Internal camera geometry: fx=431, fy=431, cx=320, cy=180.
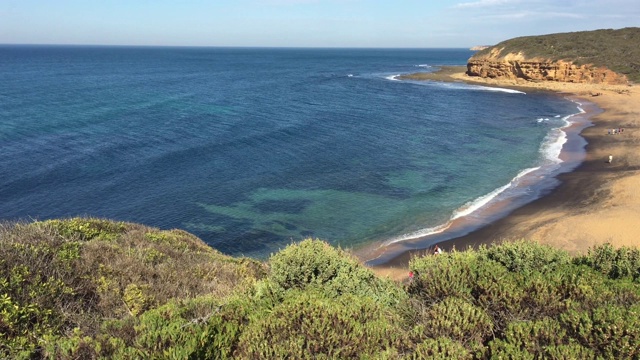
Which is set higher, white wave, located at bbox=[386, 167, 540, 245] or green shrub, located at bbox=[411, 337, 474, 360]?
green shrub, located at bbox=[411, 337, 474, 360]

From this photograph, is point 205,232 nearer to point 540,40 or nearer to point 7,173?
point 7,173

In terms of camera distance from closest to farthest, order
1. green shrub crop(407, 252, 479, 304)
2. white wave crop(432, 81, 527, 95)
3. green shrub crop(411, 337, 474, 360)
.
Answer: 1. green shrub crop(411, 337, 474, 360)
2. green shrub crop(407, 252, 479, 304)
3. white wave crop(432, 81, 527, 95)

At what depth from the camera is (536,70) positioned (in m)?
91.8

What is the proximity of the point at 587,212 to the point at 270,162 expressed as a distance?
24416mm

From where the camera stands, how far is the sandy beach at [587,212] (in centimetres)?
2308

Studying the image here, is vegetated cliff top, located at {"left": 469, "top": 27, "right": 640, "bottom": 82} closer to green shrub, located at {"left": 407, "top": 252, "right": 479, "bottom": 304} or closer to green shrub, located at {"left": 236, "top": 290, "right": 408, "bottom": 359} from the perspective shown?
green shrub, located at {"left": 407, "top": 252, "right": 479, "bottom": 304}

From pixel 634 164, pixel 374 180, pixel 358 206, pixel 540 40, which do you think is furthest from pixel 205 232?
pixel 540 40

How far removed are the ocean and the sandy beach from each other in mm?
2011

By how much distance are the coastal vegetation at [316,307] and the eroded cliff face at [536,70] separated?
90493 mm

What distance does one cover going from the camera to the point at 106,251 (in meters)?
10.8

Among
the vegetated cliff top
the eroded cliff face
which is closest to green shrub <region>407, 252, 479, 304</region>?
the eroded cliff face

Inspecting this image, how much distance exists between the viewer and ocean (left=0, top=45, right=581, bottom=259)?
90.2ft

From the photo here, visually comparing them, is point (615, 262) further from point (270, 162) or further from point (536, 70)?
point (536, 70)

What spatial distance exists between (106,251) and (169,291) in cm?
238
